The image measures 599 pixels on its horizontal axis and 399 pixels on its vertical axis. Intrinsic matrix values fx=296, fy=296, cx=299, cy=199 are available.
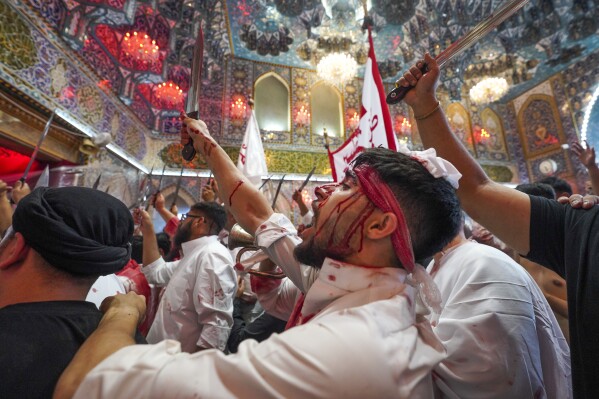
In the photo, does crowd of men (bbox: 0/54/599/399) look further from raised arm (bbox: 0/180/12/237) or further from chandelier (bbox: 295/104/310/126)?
chandelier (bbox: 295/104/310/126)

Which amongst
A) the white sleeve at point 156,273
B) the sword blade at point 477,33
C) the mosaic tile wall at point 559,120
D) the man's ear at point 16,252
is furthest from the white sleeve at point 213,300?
the mosaic tile wall at point 559,120

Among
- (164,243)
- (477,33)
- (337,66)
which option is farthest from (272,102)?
(477,33)

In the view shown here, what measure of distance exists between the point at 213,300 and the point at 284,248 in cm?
112

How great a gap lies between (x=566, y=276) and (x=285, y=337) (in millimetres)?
1079

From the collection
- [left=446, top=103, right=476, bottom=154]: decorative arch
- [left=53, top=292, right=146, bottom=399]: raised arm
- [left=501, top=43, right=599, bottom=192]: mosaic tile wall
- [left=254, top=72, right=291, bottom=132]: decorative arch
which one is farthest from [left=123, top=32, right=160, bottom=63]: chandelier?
[left=501, top=43, right=599, bottom=192]: mosaic tile wall

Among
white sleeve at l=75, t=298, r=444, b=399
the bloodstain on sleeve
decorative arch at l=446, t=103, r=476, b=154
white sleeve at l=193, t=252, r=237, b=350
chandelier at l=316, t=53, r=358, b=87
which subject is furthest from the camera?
decorative arch at l=446, t=103, r=476, b=154

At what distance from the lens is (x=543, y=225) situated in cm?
112

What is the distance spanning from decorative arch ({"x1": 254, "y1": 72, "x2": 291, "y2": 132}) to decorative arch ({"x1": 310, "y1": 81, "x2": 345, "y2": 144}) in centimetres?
93

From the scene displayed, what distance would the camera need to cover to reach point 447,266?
1351mm

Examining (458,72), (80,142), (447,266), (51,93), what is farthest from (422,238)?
(458,72)

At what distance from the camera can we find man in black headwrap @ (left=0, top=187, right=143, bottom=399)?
2.46ft

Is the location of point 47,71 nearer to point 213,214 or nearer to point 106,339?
→ point 213,214

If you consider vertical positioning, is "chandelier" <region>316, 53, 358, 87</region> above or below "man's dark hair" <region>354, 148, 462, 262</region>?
above

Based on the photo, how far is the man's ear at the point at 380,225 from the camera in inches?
34.4
